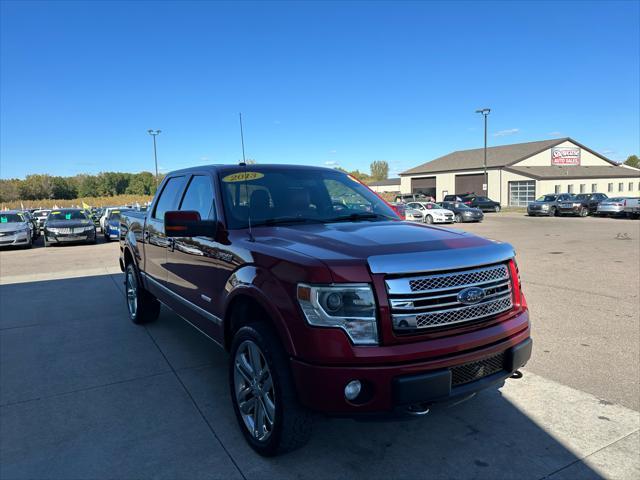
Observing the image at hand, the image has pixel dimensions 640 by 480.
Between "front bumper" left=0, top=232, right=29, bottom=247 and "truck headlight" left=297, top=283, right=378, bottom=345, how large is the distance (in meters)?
18.8

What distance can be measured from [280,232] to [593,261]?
10463 millimetres

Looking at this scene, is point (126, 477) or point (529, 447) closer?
point (126, 477)

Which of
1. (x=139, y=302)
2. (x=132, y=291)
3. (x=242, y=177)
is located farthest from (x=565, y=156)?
(x=242, y=177)

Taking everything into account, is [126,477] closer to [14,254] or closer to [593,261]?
[593,261]

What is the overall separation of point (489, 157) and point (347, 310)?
2389 inches

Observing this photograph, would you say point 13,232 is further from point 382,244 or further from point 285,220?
point 382,244

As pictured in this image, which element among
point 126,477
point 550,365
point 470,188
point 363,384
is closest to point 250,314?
point 363,384

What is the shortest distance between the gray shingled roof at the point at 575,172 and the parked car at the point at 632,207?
A: 20.5m

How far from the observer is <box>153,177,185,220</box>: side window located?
4684 mm

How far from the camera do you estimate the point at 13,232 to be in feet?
56.4

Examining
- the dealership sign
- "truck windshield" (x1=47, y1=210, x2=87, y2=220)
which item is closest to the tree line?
the dealership sign

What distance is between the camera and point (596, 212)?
105 ft

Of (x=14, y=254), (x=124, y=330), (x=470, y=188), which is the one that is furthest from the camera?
(x=470, y=188)

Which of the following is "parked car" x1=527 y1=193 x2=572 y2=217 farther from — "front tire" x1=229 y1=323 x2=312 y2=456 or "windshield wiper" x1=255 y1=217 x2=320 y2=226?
"front tire" x1=229 y1=323 x2=312 y2=456
